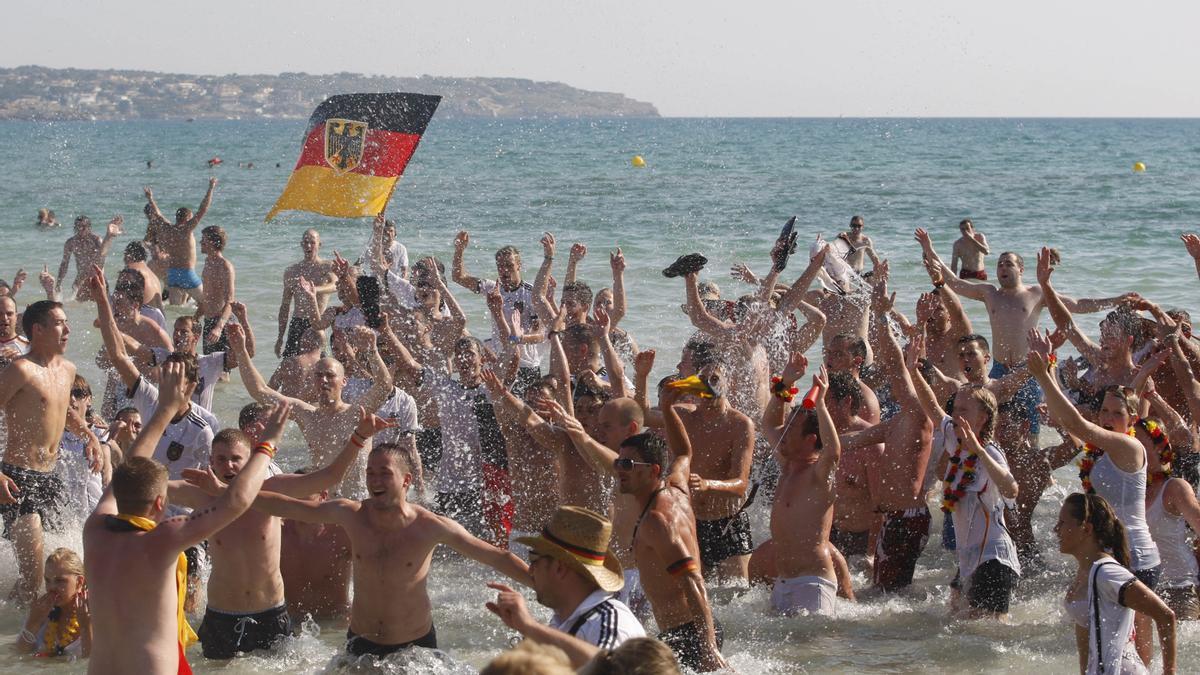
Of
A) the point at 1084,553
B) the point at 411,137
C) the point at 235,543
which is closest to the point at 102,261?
the point at 411,137

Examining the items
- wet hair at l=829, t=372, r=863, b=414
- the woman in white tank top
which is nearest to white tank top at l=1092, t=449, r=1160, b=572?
the woman in white tank top

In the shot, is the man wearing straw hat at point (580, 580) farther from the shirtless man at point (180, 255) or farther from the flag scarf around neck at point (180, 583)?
the shirtless man at point (180, 255)

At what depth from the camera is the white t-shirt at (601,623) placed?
4.06 metres

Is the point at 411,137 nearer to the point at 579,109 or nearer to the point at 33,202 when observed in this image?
the point at 33,202

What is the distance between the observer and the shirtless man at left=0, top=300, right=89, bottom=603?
7.18 metres

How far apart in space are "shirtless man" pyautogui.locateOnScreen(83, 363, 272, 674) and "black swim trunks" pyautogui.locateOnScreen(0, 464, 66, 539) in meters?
2.78

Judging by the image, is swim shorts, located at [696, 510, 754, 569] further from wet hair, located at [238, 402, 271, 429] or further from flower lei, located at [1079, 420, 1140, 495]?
wet hair, located at [238, 402, 271, 429]

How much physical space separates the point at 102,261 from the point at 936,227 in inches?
829

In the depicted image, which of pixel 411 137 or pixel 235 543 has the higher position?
pixel 411 137

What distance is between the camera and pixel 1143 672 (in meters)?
5.31

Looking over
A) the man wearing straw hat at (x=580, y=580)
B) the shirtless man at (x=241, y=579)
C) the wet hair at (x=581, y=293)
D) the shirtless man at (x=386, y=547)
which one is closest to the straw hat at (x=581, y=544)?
the man wearing straw hat at (x=580, y=580)

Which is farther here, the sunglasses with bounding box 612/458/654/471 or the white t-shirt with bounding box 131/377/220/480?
the white t-shirt with bounding box 131/377/220/480

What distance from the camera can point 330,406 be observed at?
25.5 ft

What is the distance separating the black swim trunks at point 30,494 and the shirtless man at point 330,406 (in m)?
1.17
